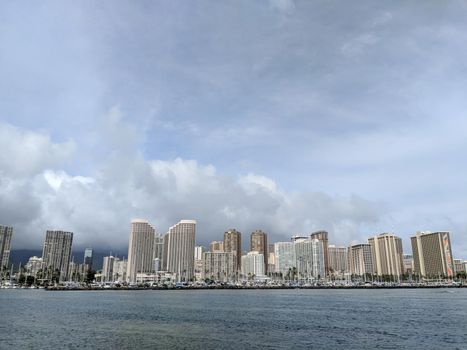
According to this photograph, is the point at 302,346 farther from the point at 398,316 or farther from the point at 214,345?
the point at 398,316

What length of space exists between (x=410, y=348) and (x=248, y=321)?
34.0 metres

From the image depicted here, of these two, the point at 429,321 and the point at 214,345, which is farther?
the point at 429,321

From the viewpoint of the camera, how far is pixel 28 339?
54.2m

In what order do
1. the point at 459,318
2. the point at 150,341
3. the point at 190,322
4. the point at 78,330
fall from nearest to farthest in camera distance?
the point at 150,341
the point at 78,330
the point at 190,322
the point at 459,318

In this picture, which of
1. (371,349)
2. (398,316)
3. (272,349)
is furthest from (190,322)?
(398,316)

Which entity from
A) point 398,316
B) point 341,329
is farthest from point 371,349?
point 398,316

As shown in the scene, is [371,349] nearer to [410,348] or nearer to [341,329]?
[410,348]

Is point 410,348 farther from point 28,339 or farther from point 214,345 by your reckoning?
point 28,339

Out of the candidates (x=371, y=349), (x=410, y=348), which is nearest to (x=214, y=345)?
(x=371, y=349)

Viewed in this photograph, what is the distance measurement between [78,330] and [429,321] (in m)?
61.3

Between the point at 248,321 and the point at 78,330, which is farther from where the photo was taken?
the point at 248,321

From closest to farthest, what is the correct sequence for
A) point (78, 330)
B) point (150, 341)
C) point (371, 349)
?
point (371, 349) < point (150, 341) < point (78, 330)

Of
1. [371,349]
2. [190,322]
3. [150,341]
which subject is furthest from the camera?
[190,322]

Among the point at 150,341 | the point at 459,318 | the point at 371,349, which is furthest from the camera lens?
the point at 459,318
